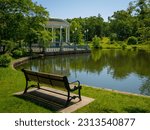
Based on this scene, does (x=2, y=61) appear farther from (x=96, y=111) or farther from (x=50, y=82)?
(x=96, y=111)

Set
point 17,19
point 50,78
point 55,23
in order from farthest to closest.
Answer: point 55,23 < point 17,19 < point 50,78

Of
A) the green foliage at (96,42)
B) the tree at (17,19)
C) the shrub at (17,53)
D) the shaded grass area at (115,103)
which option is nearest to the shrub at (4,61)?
the tree at (17,19)

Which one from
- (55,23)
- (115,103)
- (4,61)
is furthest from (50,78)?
(55,23)

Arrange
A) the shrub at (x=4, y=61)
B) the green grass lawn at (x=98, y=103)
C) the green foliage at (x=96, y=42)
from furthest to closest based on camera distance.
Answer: the green foliage at (x=96, y=42) < the shrub at (x=4, y=61) < the green grass lawn at (x=98, y=103)

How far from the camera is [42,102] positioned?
285 inches

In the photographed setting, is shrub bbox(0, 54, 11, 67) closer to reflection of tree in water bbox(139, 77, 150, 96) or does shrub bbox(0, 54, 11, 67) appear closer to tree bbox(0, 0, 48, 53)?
tree bbox(0, 0, 48, 53)

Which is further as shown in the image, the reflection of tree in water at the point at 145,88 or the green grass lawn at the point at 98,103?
the reflection of tree in water at the point at 145,88

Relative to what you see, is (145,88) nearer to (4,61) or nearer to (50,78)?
(50,78)

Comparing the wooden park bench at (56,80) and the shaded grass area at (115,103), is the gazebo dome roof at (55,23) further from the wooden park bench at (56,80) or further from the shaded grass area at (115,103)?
the wooden park bench at (56,80)

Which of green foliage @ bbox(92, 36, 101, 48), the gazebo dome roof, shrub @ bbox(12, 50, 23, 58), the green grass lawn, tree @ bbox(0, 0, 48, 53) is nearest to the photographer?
the green grass lawn

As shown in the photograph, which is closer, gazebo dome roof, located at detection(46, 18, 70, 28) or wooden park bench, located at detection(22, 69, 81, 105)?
wooden park bench, located at detection(22, 69, 81, 105)

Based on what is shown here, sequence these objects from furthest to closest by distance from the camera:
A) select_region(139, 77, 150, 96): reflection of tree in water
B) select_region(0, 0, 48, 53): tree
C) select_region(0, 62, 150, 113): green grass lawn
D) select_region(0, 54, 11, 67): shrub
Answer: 1. select_region(0, 0, 48, 53): tree
2. select_region(0, 54, 11, 67): shrub
3. select_region(139, 77, 150, 96): reflection of tree in water
4. select_region(0, 62, 150, 113): green grass lawn

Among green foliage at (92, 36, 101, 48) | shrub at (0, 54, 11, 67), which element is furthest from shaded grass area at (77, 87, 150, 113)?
green foliage at (92, 36, 101, 48)

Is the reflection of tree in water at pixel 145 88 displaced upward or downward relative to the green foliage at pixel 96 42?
downward
